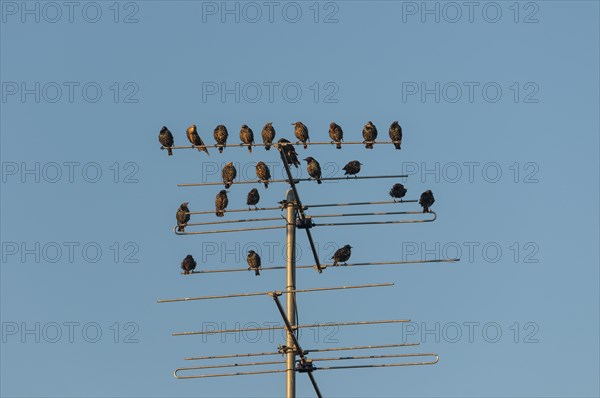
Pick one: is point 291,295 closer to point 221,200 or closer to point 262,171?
point 262,171

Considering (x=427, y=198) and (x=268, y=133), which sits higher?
(x=268, y=133)

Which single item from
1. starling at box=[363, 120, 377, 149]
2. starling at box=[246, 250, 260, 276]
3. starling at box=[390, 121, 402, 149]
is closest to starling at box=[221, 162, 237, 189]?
starling at box=[246, 250, 260, 276]

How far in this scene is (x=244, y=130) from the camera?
22688mm

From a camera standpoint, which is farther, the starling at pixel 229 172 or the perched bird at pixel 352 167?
the perched bird at pixel 352 167

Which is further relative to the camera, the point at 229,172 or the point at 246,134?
the point at 246,134

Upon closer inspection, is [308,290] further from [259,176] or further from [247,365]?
[259,176]

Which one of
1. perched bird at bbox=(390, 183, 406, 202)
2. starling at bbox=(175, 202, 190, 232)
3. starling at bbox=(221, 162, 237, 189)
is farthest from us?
perched bird at bbox=(390, 183, 406, 202)

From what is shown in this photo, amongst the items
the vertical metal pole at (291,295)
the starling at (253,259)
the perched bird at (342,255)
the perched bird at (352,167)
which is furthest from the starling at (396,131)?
the vertical metal pole at (291,295)

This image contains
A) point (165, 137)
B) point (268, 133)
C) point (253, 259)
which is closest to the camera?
point (253, 259)

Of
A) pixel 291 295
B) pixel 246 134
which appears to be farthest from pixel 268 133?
pixel 291 295

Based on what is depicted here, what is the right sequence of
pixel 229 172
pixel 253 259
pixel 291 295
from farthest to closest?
1. pixel 229 172
2. pixel 253 259
3. pixel 291 295

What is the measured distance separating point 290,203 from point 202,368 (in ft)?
7.91

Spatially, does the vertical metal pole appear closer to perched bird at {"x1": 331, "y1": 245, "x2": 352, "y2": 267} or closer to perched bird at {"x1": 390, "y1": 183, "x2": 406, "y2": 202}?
perched bird at {"x1": 331, "y1": 245, "x2": 352, "y2": 267}

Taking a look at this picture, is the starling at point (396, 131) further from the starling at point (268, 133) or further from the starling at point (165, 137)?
the starling at point (165, 137)
